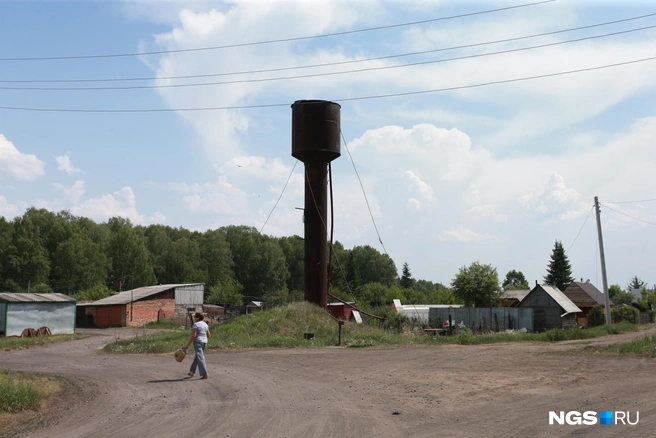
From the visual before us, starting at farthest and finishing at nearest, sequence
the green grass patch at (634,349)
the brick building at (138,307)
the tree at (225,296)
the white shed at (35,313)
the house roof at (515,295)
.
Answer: the tree at (225,296) → the house roof at (515,295) → the brick building at (138,307) → the white shed at (35,313) → the green grass patch at (634,349)

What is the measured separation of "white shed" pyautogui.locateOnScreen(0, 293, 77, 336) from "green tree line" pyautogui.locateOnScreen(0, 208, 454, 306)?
2328 centimetres

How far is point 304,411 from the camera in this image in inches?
369

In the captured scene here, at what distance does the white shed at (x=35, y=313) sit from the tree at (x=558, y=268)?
219 feet

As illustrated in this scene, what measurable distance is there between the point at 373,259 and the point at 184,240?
128ft

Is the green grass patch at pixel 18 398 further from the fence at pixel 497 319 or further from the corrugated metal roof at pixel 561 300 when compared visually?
the corrugated metal roof at pixel 561 300

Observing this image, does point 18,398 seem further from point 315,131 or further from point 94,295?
point 94,295

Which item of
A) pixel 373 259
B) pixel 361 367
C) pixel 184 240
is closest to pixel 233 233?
pixel 184 240

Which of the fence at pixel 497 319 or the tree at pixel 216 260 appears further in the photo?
the tree at pixel 216 260

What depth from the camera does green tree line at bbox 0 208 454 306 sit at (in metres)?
74.8

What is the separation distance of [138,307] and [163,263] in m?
42.1

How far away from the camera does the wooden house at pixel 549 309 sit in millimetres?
44344

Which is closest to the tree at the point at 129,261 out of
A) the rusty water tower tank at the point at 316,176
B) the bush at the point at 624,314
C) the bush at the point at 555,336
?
the rusty water tower tank at the point at 316,176

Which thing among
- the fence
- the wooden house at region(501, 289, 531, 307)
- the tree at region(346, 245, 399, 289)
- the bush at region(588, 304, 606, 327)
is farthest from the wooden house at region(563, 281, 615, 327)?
the tree at region(346, 245, 399, 289)

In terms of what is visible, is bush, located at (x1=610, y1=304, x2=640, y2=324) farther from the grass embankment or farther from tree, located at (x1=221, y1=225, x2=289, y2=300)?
tree, located at (x1=221, y1=225, x2=289, y2=300)
